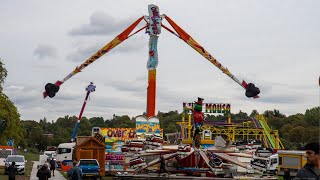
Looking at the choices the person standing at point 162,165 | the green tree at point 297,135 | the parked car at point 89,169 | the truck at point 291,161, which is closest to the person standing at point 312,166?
the person standing at point 162,165

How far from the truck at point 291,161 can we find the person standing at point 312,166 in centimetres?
4219

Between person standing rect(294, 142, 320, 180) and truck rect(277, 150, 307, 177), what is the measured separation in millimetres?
42185

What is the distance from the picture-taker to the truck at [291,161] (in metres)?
Result: 50.4

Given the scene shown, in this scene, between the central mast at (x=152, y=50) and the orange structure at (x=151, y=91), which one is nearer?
the central mast at (x=152, y=50)

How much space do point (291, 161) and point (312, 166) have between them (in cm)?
4366

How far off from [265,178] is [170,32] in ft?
65.6

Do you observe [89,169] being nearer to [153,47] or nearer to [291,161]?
[153,47]

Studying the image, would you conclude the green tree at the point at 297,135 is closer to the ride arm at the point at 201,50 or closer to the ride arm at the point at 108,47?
the ride arm at the point at 201,50

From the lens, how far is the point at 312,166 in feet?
28.8

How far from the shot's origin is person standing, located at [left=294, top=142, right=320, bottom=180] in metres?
8.69

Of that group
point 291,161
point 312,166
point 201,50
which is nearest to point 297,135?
point 291,161

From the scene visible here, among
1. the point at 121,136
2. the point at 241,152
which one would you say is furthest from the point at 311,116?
the point at 241,152

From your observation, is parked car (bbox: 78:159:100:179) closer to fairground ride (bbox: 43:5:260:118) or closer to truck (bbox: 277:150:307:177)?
fairground ride (bbox: 43:5:260:118)

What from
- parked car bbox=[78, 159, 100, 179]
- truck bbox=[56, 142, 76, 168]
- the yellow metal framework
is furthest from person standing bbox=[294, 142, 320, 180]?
the yellow metal framework
